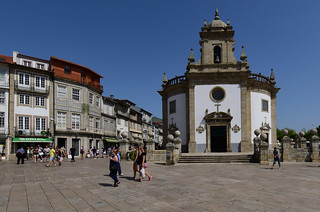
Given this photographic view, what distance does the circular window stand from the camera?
2670cm

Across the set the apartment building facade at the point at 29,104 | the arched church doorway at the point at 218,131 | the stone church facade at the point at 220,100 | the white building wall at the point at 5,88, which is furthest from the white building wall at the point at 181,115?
the white building wall at the point at 5,88

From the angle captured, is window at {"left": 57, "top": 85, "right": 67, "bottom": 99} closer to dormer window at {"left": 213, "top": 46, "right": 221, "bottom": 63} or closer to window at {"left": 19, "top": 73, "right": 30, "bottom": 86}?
window at {"left": 19, "top": 73, "right": 30, "bottom": 86}

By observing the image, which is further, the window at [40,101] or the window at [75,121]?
the window at [75,121]

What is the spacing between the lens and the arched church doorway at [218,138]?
26359 millimetres

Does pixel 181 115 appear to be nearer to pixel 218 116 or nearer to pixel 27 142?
pixel 218 116

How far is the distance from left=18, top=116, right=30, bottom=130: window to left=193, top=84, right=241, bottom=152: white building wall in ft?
64.5

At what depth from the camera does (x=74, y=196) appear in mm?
7859

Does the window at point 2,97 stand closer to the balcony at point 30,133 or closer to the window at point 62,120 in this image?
the balcony at point 30,133

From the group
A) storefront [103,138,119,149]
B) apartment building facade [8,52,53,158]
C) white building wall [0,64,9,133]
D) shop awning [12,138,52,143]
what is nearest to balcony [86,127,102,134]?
storefront [103,138,119,149]

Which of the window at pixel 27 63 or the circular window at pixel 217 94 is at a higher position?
the window at pixel 27 63

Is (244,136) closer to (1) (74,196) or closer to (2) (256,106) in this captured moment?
(2) (256,106)

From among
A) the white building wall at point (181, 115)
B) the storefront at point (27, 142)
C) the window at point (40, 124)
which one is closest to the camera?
the white building wall at point (181, 115)

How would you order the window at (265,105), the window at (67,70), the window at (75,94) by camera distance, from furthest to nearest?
the window at (67,70) < the window at (75,94) < the window at (265,105)

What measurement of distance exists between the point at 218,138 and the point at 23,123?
22290 mm
